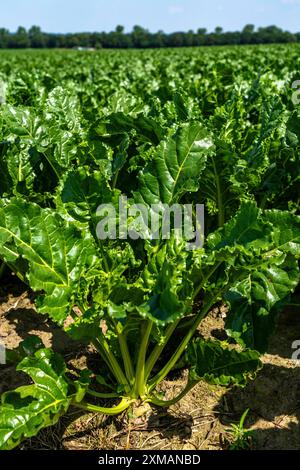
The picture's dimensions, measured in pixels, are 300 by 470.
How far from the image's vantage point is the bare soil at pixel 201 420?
7.32ft

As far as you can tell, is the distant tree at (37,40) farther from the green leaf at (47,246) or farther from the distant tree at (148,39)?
the green leaf at (47,246)

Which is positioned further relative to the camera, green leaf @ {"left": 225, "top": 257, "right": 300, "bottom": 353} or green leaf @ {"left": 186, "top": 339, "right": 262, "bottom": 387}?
green leaf @ {"left": 225, "top": 257, "right": 300, "bottom": 353}

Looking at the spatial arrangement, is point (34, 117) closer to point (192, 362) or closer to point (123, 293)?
point (123, 293)

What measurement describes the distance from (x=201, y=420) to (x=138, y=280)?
0.77 metres

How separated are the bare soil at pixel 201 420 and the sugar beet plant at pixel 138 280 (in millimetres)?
106

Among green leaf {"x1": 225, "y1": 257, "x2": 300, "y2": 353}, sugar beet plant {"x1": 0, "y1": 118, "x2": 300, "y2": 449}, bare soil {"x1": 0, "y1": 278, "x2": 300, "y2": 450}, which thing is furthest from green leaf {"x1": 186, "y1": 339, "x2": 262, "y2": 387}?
bare soil {"x1": 0, "y1": 278, "x2": 300, "y2": 450}

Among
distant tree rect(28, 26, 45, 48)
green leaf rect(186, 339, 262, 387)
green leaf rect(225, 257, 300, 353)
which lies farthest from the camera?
distant tree rect(28, 26, 45, 48)

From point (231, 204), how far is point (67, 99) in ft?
4.60

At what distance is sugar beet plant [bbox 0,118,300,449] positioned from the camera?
1.93 meters

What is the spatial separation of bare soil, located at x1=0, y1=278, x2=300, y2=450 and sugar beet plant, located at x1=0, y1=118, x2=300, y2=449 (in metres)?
0.11

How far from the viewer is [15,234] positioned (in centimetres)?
210

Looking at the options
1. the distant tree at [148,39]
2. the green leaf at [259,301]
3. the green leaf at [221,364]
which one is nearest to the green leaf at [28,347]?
the green leaf at [221,364]

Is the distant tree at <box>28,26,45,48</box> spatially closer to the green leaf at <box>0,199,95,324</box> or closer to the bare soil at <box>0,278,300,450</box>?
the green leaf at <box>0,199,95,324</box>
